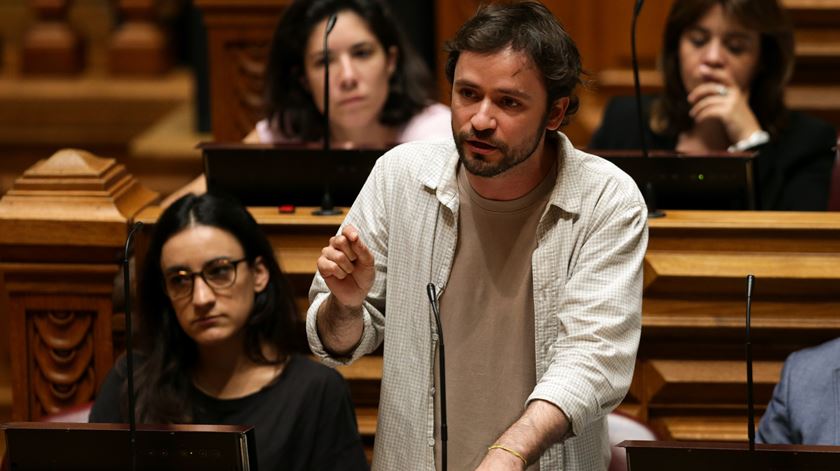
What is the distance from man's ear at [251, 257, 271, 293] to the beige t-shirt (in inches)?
19.2

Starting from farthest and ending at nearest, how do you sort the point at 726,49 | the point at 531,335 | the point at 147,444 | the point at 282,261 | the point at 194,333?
the point at 726,49 < the point at 282,261 < the point at 194,333 < the point at 531,335 < the point at 147,444

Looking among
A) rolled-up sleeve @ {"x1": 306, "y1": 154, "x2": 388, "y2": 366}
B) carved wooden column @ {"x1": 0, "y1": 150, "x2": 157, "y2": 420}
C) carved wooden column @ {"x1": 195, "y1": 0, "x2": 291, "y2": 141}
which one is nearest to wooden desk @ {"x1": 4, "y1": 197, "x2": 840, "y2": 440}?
carved wooden column @ {"x1": 0, "y1": 150, "x2": 157, "y2": 420}

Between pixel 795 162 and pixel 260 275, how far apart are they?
3.66 feet

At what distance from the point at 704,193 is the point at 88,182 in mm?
982

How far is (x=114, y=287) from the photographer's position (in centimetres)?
223

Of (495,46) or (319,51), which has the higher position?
(319,51)

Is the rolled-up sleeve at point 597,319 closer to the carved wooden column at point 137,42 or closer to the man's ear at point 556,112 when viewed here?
the man's ear at point 556,112

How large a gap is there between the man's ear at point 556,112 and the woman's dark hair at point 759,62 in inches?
44.8

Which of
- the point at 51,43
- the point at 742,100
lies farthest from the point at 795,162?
the point at 51,43

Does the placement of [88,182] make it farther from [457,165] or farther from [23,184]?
[457,165]

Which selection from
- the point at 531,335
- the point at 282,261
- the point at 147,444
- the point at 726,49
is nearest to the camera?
the point at 147,444

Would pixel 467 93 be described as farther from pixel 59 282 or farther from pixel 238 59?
pixel 238 59

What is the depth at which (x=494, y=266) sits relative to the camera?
1713mm

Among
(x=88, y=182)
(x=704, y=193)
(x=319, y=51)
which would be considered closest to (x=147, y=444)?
(x=88, y=182)
